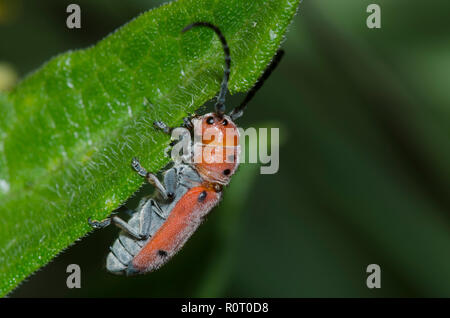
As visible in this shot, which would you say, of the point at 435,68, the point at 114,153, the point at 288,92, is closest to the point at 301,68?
the point at 288,92

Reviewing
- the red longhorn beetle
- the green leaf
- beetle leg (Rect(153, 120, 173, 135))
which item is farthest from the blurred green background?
beetle leg (Rect(153, 120, 173, 135))

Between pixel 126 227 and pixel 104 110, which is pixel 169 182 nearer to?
pixel 126 227

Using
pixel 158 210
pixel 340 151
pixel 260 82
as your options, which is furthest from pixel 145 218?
pixel 340 151

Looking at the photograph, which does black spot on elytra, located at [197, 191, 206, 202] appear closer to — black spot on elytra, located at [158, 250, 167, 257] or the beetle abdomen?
the beetle abdomen

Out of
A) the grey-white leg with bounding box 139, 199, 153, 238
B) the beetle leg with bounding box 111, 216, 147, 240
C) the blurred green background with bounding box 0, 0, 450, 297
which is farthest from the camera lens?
the blurred green background with bounding box 0, 0, 450, 297

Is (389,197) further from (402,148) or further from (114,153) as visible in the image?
(114,153)

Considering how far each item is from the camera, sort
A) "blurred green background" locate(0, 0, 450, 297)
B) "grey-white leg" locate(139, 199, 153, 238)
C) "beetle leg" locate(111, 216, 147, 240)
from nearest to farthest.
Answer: "beetle leg" locate(111, 216, 147, 240), "grey-white leg" locate(139, 199, 153, 238), "blurred green background" locate(0, 0, 450, 297)

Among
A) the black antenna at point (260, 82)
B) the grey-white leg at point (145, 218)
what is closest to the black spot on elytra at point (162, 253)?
the grey-white leg at point (145, 218)

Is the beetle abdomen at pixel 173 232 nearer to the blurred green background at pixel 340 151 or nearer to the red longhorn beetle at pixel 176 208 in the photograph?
the red longhorn beetle at pixel 176 208
